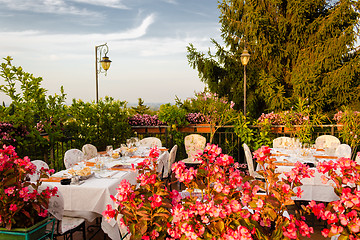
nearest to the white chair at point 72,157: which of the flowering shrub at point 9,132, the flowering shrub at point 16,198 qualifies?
the flowering shrub at point 9,132

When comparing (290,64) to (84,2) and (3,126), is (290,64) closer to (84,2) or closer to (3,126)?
(84,2)

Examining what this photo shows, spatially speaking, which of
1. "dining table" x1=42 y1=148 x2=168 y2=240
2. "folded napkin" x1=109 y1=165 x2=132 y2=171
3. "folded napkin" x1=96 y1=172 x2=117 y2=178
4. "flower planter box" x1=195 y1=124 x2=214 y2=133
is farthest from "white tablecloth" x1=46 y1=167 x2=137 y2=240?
"flower planter box" x1=195 y1=124 x2=214 y2=133

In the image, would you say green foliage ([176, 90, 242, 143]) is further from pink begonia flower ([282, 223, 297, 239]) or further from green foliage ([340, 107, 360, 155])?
pink begonia flower ([282, 223, 297, 239])

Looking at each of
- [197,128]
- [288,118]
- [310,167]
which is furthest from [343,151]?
[197,128]

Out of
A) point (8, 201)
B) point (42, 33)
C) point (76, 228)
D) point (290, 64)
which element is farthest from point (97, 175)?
point (290, 64)

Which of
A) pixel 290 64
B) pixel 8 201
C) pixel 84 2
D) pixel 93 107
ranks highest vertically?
pixel 84 2

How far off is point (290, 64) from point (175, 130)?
7.25m

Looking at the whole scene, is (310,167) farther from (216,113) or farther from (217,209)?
(216,113)

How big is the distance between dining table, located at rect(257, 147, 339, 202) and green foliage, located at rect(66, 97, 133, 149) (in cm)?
325

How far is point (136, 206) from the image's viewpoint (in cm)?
124

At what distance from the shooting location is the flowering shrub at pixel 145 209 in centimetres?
118

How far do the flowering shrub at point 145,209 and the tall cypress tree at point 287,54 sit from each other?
9.64 m

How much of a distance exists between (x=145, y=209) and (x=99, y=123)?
14.7 feet

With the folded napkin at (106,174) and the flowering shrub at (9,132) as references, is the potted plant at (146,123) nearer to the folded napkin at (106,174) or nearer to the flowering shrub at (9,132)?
the flowering shrub at (9,132)
